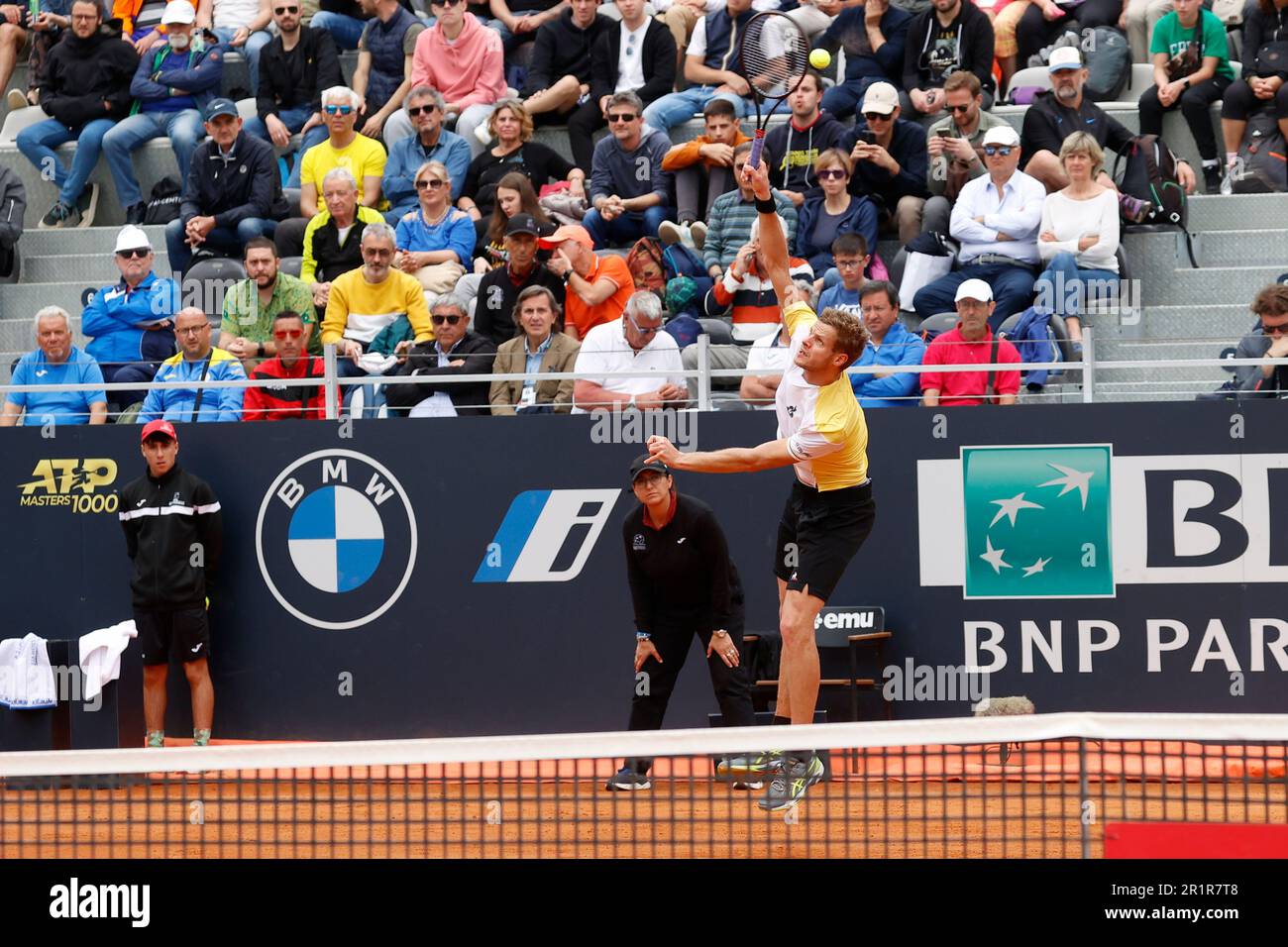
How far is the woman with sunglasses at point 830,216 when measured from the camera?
1310cm

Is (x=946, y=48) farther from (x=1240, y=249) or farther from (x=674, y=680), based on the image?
(x=674, y=680)

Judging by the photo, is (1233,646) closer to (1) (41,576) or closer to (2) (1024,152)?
(2) (1024,152)

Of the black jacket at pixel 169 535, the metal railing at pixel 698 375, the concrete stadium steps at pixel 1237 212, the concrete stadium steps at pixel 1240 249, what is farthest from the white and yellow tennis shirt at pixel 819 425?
the concrete stadium steps at pixel 1237 212

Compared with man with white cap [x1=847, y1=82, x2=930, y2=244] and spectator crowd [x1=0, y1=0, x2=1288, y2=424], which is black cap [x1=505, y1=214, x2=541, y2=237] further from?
man with white cap [x1=847, y1=82, x2=930, y2=244]

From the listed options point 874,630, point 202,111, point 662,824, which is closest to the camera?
point 662,824

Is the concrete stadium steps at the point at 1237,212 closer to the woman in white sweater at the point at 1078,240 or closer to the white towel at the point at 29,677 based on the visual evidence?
the woman in white sweater at the point at 1078,240

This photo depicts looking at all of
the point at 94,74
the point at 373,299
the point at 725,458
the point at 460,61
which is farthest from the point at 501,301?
the point at 94,74

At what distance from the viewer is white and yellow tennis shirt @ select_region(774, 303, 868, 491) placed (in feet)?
28.6

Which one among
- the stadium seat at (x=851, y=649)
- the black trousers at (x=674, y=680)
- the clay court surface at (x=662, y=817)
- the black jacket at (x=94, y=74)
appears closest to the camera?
the clay court surface at (x=662, y=817)

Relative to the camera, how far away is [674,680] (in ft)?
33.0

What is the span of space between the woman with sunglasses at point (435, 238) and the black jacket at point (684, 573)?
4.47m

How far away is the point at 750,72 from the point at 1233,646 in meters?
5.60

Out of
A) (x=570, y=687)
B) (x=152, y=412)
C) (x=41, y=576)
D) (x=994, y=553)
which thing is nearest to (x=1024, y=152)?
(x=994, y=553)
